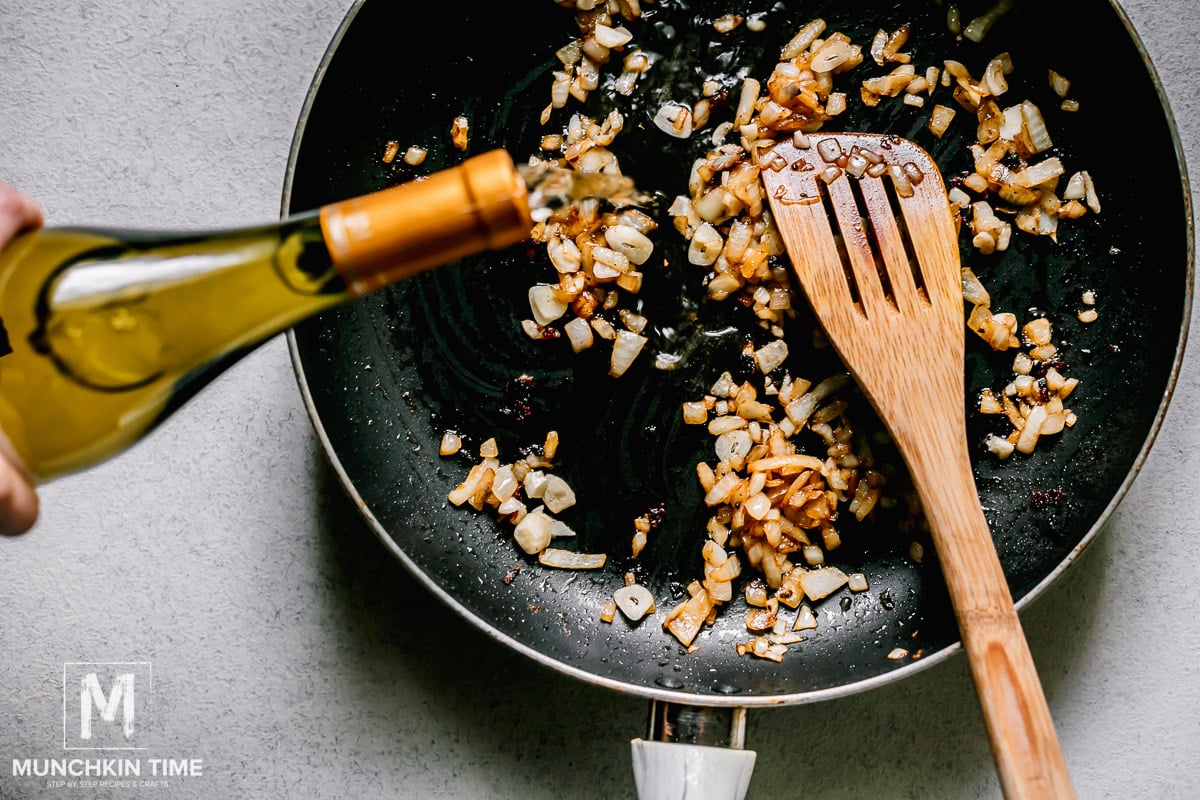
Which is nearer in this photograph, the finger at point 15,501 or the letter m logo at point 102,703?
the finger at point 15,501

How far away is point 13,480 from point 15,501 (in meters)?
0.02

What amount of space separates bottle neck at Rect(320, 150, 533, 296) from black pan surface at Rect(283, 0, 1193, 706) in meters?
0.45

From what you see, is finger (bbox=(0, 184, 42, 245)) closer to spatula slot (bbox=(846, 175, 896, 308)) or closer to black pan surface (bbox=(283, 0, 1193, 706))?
black pan surface (bbox=(283, 0, 1193, 706))

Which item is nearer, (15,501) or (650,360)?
(15,501)

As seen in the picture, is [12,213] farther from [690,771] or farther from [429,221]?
[690,771]

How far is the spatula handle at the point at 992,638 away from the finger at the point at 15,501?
29.5 inches

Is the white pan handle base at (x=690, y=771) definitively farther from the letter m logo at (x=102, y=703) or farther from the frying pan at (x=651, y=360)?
the letter m logo at (x=102, y=703)

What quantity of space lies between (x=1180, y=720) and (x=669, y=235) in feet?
2.67

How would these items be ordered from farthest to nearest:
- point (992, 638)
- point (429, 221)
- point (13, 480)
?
point (992, 638)
point (13, 480)
point (429, 221)

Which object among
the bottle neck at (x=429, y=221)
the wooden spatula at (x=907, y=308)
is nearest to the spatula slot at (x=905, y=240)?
the wooden spatula at (x=907, y=308)

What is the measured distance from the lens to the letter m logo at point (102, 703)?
983mm

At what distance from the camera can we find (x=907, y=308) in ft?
2.88

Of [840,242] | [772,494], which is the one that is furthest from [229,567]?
[840,242]

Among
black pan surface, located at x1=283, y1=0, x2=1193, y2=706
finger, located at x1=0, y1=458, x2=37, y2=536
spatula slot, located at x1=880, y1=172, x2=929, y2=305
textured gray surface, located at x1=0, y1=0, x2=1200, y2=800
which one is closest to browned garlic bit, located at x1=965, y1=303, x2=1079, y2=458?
black pan surface, located at x1=283, y1=0, x2=1193, y2=706
